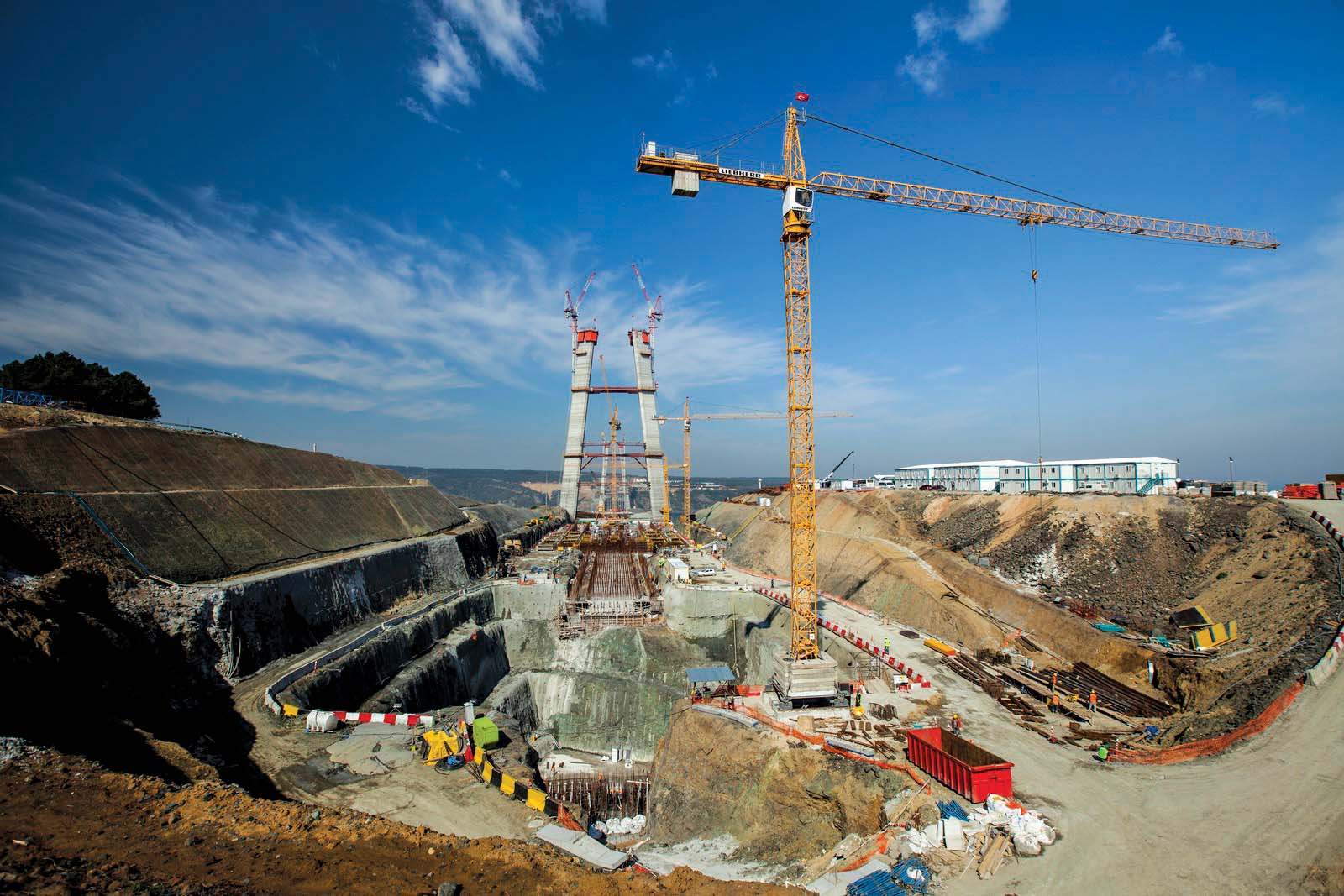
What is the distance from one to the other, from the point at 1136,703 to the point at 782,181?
23926 millimetres

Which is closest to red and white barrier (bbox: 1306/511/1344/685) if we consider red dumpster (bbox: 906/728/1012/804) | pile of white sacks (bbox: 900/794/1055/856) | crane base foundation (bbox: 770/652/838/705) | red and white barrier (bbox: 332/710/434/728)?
red dumpster (bbox: 906/728/1012/804)

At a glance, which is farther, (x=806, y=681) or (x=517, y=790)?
(x=806, y=681)

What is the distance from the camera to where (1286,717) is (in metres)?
15.9

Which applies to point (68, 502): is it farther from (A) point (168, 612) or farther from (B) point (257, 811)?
(B) point (257, 811)

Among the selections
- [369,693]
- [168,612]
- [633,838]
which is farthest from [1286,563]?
[168,612]

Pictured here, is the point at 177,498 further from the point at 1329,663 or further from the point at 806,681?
the point at 1329,663

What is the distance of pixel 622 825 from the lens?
2336 centimetres

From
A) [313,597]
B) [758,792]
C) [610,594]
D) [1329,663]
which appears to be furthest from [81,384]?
[1329,663]

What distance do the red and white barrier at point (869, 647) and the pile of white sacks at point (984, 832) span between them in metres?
9.74

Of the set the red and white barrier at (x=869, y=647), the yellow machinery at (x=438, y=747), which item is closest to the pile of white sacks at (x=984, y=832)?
the red and white barrier at (x=869, y=647)

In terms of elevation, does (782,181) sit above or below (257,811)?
above

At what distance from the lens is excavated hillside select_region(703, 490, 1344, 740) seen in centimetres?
2025

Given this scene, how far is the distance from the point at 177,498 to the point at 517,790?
66.4 feet

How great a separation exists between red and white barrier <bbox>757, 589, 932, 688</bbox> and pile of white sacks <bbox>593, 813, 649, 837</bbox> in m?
11.6
